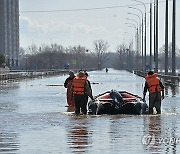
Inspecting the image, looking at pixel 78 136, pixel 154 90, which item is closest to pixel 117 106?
pixel 154 90

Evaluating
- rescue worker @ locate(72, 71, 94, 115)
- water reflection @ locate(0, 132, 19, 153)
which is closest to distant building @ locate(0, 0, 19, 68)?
rescue worker @ locate(72, 71, 94, 115)

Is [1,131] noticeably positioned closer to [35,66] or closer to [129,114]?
[129,114]

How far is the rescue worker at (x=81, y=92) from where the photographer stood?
22.4m

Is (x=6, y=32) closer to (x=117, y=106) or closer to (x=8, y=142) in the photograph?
Result: (x=117, y=106)

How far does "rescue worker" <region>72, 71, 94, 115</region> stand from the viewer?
22.4 meters

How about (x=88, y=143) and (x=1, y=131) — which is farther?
(x=1, y=131)

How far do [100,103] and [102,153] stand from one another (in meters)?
10.0

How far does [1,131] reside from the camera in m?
16.6

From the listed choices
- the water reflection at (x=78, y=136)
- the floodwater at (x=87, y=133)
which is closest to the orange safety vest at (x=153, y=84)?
the floodwater at (x=87, y=133)

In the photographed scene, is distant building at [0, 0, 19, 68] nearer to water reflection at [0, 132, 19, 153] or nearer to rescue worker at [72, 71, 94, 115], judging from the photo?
rescue worker at [72, 71, 94, 115]

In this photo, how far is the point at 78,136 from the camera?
1528cm

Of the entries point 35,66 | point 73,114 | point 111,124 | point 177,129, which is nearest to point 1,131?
point 111,124

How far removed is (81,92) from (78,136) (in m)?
7.21

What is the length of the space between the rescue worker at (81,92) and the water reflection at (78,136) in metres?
2.58
